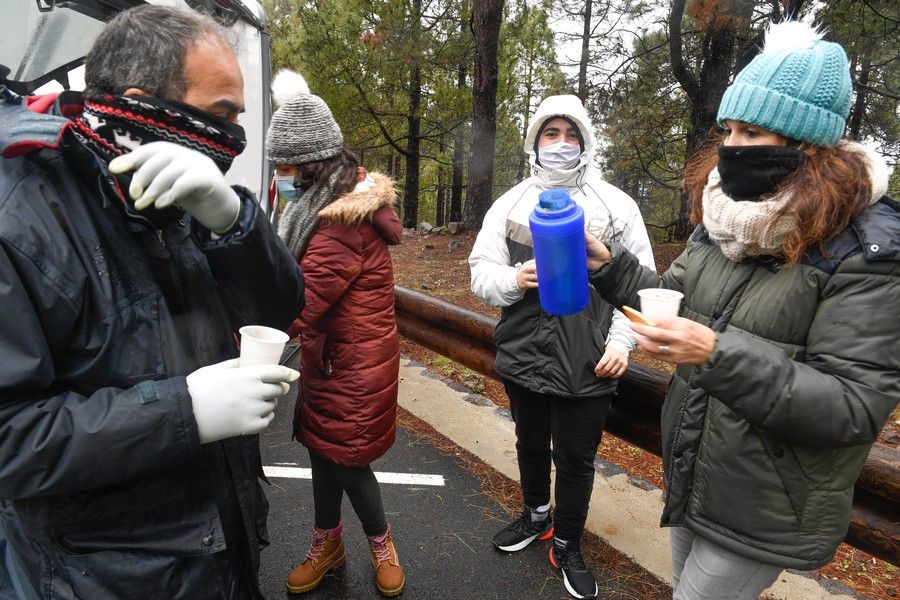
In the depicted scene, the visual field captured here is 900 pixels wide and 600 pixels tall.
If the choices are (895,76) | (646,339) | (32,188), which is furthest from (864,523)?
(895,76)

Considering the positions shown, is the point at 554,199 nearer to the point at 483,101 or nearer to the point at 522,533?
the point at 522,533

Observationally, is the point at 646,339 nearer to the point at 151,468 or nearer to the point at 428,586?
the point at 151,468

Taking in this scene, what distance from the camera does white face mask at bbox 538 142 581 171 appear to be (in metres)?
2.54

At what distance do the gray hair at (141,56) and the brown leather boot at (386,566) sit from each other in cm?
202

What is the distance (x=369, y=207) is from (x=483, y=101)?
899 centimetres

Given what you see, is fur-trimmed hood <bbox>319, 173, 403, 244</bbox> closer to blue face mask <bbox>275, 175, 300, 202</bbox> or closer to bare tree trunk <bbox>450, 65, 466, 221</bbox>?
blue face mask <bbox>275, 175, 300, 202</bbox>

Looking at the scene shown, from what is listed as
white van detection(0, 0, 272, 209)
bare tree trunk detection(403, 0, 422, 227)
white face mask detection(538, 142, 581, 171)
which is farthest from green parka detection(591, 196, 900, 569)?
bare tree trunk detection(403, 0, 422, 227)

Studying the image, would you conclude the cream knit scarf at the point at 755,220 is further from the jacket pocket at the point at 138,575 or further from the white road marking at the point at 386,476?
the white road marking at the point at 386,476

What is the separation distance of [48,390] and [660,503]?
2.89 meters

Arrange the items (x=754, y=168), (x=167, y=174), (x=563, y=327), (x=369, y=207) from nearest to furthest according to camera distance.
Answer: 1. (x=167, y=174)
2. (x=754, y=168)
3. (x=369, y=207)
4. (x=563, y=327)

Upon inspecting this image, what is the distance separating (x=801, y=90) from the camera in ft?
5.13

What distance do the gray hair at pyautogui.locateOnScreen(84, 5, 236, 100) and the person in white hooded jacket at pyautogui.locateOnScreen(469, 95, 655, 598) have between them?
1.47 meters

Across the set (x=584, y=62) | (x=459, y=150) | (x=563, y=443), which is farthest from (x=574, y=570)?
(x=459, y=150)

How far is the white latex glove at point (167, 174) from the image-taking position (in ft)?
4.00
